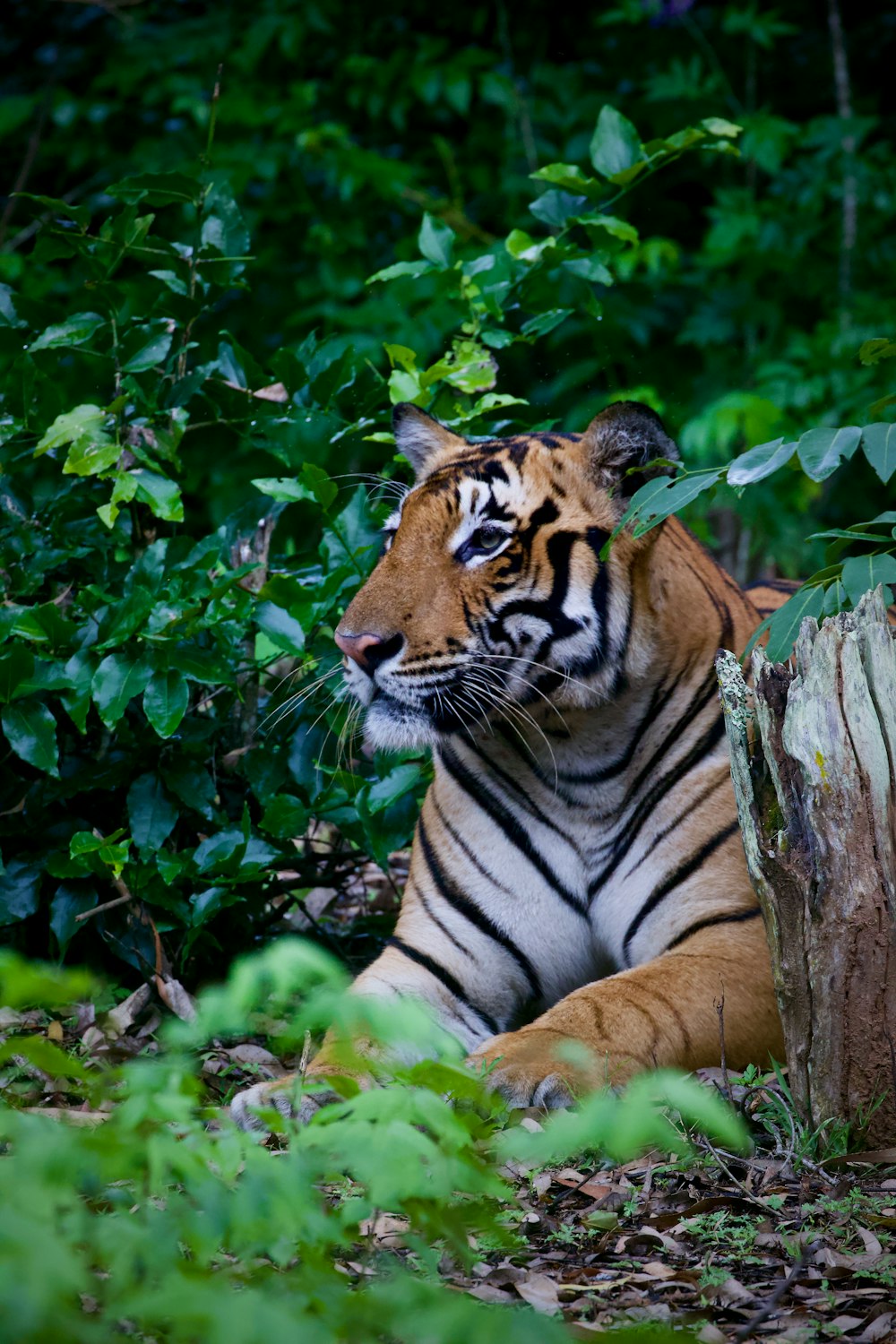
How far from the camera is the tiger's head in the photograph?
9.50 ft

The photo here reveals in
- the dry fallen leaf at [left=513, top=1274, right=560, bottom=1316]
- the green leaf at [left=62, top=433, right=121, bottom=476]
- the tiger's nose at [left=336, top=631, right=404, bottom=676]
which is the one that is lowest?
the dry fallen leaf at [left=513, top=1274, right=560, bottom=1316]

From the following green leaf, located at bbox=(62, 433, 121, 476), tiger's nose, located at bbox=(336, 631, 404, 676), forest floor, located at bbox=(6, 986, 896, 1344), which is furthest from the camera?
green leaf, located at bbox=(62, 433, 121, 476)

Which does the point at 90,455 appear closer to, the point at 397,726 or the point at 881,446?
the point at 397,726

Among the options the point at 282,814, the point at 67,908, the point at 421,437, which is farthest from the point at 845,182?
the point at 67,908

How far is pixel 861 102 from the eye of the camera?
314 inches

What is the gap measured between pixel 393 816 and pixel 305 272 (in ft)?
18.4

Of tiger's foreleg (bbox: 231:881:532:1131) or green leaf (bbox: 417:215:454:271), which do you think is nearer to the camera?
tiger's foreleg (bbox: 231:881:532:1131)

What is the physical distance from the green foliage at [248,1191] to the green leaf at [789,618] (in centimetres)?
110

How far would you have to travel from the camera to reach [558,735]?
3.07 metres

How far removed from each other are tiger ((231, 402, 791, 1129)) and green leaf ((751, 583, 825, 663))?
0.45 m

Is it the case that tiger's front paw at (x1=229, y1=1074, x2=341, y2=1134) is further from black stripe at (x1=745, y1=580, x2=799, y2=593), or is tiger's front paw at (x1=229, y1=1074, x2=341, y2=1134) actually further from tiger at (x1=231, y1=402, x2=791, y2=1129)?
black stripe at (x1=745, y1=580, x2=799, y2=593)

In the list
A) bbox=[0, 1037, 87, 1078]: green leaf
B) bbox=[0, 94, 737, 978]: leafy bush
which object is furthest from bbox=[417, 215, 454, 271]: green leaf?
bbox=[0, 1037, 87, 1078]: green leaf

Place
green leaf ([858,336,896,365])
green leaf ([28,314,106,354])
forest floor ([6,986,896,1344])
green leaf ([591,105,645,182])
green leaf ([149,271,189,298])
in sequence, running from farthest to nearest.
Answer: green leaf ([591,105,645,182]), green leaf ([149,271,189,298]), green leaf ([28,314,106,354]), green leaf ([858,336,896,365]), forest floor ([6,986,896,1344])

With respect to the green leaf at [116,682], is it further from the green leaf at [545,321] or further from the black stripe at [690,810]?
the green leaf at [545,321]
